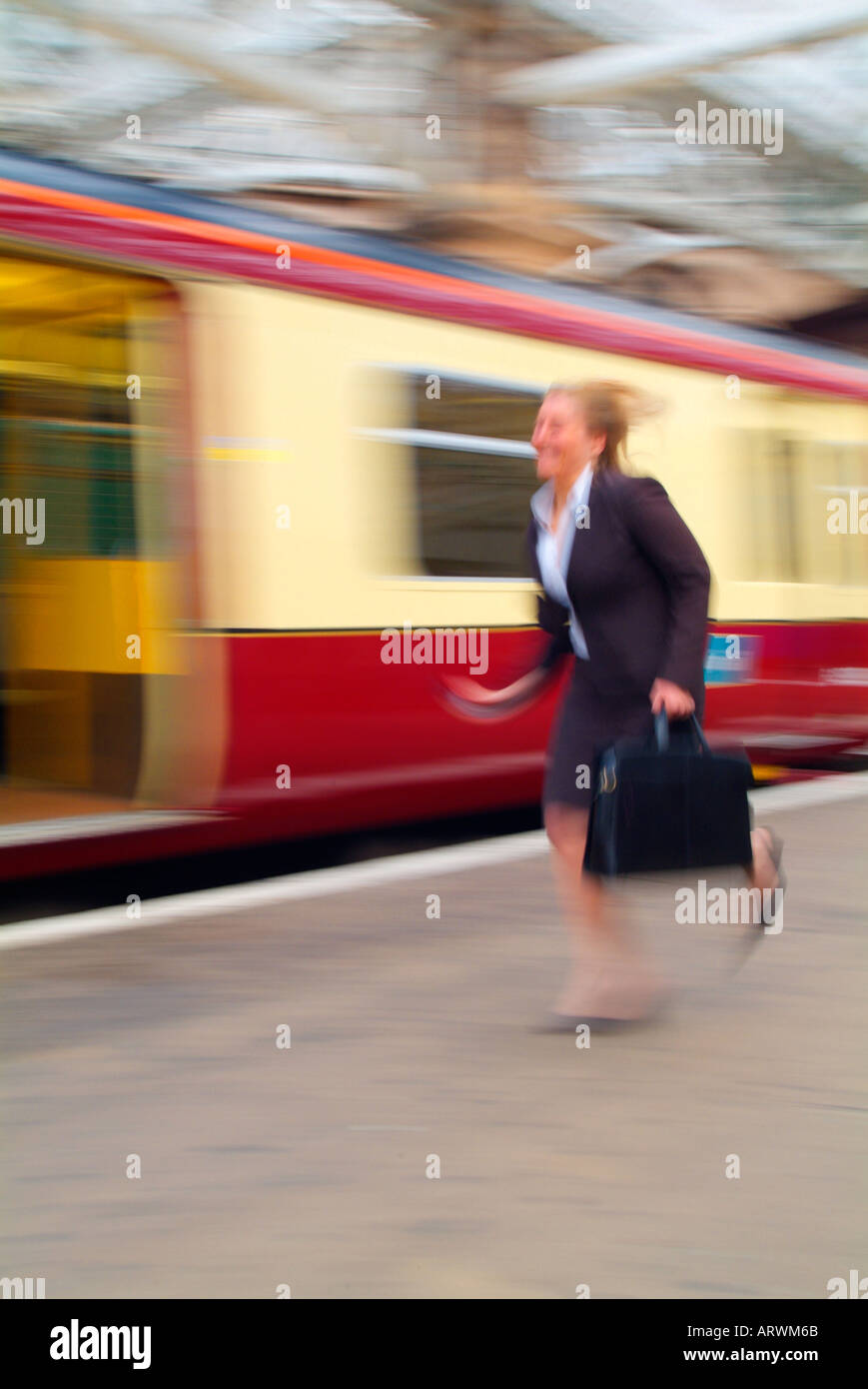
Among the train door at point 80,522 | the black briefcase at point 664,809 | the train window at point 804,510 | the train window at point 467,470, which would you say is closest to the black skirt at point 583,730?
the black briefcase at point 664,809

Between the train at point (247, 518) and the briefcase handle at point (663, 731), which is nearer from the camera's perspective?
the briefcase handle at point (663, 731)

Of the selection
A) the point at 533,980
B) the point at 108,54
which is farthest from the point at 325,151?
the point at 533,980

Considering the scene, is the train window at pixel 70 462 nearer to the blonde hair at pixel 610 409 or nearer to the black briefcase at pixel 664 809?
the blonde hair at pixel 610 409

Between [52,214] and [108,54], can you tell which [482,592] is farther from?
[108,54]

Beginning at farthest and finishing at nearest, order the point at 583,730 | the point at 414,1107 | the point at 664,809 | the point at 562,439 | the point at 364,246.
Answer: the point at 364,246 < the point at 583,730 < the point at 562,439 < the point at 664,809 < the point at 414,1107

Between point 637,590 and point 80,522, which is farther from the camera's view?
point 80,522

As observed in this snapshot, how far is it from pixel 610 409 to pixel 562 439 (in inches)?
6.3

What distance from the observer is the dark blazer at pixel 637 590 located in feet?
12.6

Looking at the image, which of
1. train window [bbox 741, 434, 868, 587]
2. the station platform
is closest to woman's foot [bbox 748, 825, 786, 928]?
the station platform

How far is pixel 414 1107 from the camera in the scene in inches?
141

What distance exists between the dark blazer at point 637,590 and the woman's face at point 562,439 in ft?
0.25

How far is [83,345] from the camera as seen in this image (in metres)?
6.27

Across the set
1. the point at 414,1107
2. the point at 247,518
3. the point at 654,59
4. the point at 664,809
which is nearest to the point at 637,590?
the point at 664,809

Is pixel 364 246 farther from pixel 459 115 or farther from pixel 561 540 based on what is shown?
pixel 459 115
